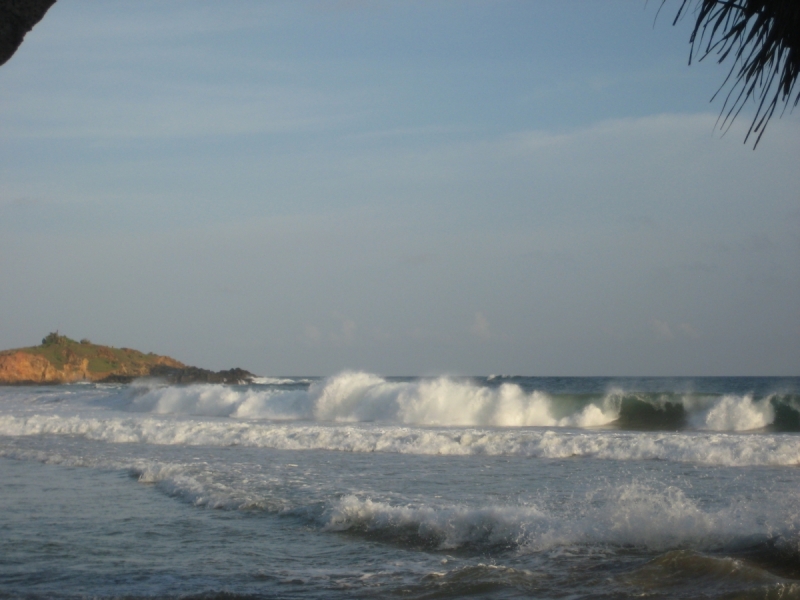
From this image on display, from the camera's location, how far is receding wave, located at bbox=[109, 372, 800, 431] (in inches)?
940

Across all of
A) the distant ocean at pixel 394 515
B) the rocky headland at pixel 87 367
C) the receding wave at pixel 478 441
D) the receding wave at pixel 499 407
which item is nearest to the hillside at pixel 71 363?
the rocky headland at pixel 87 367

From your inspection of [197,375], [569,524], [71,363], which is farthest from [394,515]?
[71,363]

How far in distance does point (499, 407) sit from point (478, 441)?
379 inches

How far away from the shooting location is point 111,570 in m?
6.68

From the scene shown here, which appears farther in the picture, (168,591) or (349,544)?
(349,544)

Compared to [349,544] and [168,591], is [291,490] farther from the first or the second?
[168,591]

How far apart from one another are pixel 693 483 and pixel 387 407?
1574cm

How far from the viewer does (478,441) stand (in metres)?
16.0

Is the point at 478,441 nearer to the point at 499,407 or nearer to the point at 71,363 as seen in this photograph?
the point at 499,407

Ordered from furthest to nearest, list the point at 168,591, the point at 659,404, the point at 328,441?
the point at 659,404 < the point at 328,441 < the point at 168,591

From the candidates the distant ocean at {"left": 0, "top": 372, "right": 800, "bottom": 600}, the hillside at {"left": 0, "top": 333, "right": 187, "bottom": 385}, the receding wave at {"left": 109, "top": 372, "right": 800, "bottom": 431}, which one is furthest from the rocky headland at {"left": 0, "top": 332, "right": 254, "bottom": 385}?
the distant ocean at {"left": 0, "top": 372, "right": 800, "bottom": 600}

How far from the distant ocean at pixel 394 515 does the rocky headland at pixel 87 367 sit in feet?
169

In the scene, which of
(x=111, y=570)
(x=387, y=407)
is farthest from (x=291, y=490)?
(x=387, y=407)

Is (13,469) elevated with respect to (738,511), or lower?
lower
